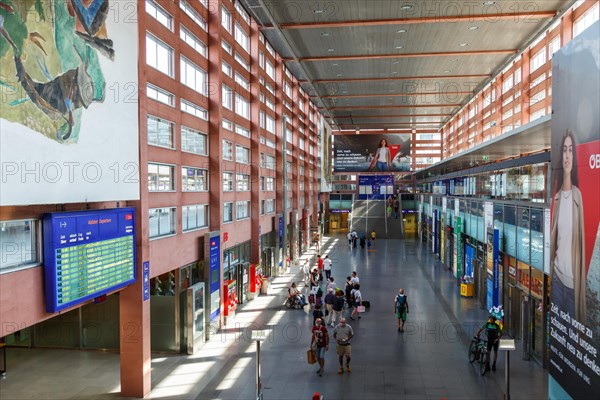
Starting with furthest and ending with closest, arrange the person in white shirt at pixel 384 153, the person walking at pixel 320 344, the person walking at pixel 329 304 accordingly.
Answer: the person in white shirt at pixel 384 153 < the person walking at pixel 329 304 < the person walking at pixel 320 344

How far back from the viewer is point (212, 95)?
1686 centimetres

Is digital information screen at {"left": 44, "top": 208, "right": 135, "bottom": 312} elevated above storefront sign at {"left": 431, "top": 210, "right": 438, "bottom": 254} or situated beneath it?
elevated above

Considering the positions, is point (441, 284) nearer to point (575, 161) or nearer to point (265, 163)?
point (265, 163)

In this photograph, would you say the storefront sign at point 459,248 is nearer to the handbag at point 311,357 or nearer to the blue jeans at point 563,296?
the handbag at point 311,357

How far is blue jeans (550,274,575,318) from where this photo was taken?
5.34m

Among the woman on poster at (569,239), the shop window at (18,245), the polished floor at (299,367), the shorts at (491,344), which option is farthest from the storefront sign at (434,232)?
the shop window at (18,245)

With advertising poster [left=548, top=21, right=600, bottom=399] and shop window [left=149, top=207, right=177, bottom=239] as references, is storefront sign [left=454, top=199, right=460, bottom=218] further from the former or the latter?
advertising poster [left=548, top=21, right=600, bottom=399]

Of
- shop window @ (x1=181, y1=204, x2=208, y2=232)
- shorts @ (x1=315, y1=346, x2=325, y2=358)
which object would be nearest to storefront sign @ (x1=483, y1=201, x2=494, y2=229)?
shorts @ (x1=315, y1=346, x2=325, y2=358)

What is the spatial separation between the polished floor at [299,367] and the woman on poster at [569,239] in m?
5.69

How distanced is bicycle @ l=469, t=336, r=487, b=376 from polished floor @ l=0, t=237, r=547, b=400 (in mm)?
219

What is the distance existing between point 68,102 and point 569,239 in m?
8.20

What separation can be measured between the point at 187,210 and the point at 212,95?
4.34 m

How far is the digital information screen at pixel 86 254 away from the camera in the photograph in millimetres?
8367

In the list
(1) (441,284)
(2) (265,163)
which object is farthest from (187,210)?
(1) (441,284)
